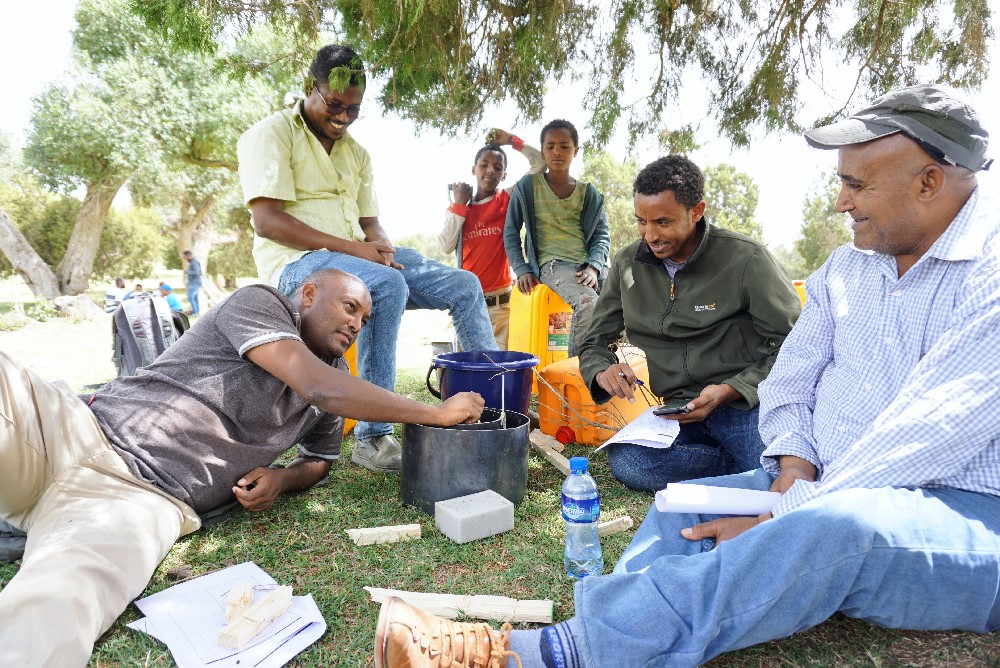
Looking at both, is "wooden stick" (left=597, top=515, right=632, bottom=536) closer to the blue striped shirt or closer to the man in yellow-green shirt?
the blue striped shirt

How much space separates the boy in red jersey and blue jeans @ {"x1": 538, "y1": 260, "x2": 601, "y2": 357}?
76 cm

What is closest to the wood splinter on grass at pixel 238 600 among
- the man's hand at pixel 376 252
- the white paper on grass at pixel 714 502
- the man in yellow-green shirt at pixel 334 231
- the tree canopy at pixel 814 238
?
the white paper on grass at pixel 714 502

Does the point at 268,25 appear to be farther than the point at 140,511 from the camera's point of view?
Yes

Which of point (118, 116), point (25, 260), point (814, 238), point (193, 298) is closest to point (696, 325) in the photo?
point (193, 298)

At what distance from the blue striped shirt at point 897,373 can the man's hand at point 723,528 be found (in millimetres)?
96

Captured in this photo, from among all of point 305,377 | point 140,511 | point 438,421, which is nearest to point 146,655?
point 140,511

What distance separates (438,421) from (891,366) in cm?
155

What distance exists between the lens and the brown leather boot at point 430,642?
143 cm

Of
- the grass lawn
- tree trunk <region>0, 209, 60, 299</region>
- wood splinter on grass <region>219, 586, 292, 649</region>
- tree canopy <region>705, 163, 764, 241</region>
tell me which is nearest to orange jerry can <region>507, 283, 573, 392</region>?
the grass lawn

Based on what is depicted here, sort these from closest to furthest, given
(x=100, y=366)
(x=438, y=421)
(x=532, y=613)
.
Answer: (x=532, y=613)
(x=438, y=421)
(x=100, y=366)

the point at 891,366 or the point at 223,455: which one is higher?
the point at 891,366

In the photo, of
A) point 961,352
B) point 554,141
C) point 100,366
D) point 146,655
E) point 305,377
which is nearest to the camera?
point 961,352

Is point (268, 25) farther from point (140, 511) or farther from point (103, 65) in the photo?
point (103, 65)

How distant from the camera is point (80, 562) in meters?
1.77
